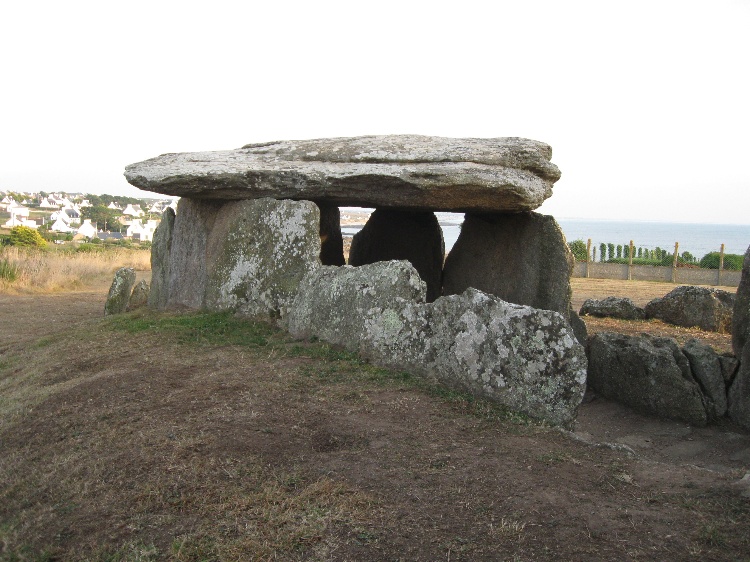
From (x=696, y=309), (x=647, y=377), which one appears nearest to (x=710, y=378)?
(x=647, y=377)

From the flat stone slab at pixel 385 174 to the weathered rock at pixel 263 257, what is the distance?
1.23ft

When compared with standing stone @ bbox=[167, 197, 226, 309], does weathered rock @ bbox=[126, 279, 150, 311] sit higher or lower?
lower

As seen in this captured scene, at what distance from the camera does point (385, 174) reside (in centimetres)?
909

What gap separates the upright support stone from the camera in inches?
472

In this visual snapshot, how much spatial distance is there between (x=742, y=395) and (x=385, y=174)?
457 cm

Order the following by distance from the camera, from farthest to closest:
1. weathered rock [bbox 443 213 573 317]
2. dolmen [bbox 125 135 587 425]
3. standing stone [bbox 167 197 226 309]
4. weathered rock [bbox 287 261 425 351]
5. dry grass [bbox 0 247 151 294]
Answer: dry grass [bbox 0 247 151 294], standing stone [bbox 167 197 226 309], weathered rock [bbox 443 213 573 317], weathered rock [bbox 287 261 425 351], dolmen [bbox 125 135 587 425]

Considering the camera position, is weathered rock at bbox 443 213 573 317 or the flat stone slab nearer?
the flat stone slab

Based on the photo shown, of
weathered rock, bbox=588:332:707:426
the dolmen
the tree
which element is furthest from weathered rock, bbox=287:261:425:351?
the tree

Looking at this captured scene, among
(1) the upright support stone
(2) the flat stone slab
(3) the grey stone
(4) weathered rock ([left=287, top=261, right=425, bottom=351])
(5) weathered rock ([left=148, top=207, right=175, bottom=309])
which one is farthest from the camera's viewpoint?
(1) the upright support stone

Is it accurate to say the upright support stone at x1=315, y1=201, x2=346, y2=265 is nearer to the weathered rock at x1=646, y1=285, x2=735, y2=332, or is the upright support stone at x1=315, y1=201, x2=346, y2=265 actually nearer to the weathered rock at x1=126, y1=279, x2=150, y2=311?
the weathered rock at x1=126, y1=279, x2=150, y2=311

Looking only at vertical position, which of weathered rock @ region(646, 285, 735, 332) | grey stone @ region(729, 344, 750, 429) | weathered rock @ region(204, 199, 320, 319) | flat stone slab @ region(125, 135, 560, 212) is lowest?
grey stone @ region(729, 344, 750, 429)

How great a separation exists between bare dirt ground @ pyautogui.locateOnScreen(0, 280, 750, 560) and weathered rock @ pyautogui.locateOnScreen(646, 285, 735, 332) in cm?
506

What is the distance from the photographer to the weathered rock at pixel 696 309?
12031 millimetres

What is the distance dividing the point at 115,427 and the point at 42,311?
9151mm
